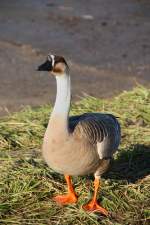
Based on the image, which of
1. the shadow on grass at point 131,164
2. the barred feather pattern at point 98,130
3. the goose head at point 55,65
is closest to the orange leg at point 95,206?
the barred feather pattern at point 98,130

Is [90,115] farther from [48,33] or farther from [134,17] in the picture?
[134,17]

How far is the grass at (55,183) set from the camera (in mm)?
5082

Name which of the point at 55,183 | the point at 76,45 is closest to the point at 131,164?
the point at 55,183

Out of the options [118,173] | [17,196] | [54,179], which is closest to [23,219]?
[17,196]

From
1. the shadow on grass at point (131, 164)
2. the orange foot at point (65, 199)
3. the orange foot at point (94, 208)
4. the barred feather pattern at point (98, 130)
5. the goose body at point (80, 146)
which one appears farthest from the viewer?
the shadow on grass at point (131, 164)

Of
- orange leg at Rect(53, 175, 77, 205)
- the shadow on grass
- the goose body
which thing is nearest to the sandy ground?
the shadow on grass

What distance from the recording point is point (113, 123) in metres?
5.34

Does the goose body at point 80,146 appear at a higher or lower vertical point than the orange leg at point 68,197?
higher

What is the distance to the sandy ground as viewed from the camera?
9883 mm

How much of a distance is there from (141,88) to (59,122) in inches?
135

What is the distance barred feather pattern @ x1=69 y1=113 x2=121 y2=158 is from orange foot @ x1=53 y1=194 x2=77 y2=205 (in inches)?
17.8

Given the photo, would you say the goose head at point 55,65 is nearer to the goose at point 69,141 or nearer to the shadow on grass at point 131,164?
the goose at point 69,141

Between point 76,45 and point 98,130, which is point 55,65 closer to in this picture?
point 98,130

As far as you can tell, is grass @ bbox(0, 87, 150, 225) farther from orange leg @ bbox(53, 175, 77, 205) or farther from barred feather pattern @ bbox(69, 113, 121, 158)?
barred feather pattern @ bbox(69, 113, 121, 158)
